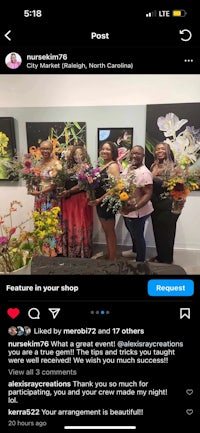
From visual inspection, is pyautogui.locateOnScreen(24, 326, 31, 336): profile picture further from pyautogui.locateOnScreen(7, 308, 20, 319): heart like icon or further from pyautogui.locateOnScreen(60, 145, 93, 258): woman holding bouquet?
pyautogui.locateOnScreen(60, 145, 93, 258): woman holding bouquet

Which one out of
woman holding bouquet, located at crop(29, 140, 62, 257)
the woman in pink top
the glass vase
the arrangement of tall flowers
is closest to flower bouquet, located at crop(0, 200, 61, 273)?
woman holding bouquet, located at crop(29, 140, 62, 257)

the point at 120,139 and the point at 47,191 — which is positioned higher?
the point at 120,139

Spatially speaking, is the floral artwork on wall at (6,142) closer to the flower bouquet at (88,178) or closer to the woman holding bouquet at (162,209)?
the flower bouquet at (88,178)

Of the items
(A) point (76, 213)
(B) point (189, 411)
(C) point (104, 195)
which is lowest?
(B) point (189, 411)

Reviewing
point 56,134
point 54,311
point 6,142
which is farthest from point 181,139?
point 54,311

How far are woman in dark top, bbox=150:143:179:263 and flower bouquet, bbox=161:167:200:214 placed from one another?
0.9 inches

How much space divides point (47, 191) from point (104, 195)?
290 millimetres

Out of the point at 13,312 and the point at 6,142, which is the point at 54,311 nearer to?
the point at 13,312

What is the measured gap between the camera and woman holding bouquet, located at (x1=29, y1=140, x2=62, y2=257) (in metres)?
1.09

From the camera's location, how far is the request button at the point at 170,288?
0.57 m
